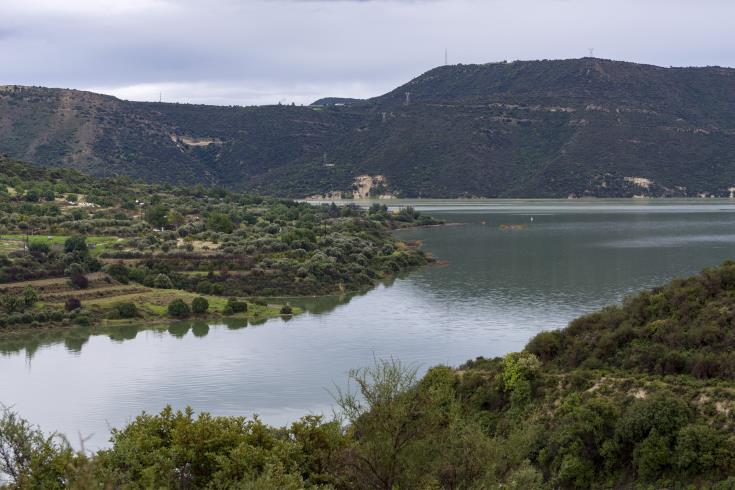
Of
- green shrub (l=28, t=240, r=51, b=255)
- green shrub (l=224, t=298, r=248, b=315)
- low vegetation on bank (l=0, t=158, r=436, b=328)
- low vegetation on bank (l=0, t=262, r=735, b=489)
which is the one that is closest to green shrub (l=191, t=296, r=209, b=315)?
low vegetation on bank (l=0, t=158, r=436, b=328)

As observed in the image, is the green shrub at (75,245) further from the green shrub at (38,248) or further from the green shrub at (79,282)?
the green shrub at (79,282)

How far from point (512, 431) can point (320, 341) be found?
81.0ft

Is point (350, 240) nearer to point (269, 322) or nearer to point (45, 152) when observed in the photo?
point (269, 322)

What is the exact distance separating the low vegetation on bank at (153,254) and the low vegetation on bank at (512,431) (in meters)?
29.9

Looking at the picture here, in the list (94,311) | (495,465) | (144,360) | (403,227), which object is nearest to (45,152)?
(403,227)

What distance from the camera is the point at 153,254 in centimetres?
6675

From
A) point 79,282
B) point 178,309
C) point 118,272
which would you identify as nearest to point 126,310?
point 178,309

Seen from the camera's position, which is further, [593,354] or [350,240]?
[350,240]

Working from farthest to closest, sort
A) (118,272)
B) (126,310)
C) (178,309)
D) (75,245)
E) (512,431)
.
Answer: (75,245), (118,272), (178,309), (126,310), (512,431)

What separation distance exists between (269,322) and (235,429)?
3419cm

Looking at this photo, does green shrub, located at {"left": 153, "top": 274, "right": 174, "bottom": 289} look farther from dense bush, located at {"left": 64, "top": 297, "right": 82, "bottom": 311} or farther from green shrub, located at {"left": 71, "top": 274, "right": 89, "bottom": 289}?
dense bush, located at {"left": 64, "top": 297, "right": 82, "bottom": 311}

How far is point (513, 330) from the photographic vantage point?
161 feet

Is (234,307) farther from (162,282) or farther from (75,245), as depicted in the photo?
(75,245)

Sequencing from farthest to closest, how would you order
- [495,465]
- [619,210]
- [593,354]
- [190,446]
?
[619,210], [593,354], [190,446], [495,465]
